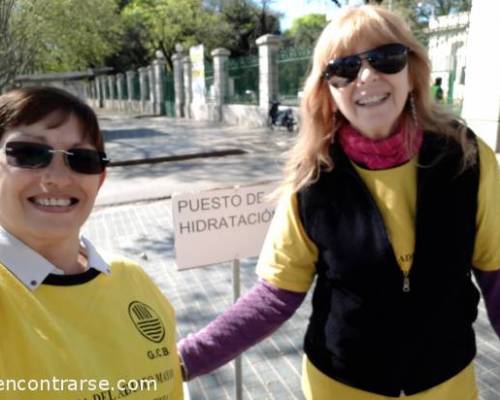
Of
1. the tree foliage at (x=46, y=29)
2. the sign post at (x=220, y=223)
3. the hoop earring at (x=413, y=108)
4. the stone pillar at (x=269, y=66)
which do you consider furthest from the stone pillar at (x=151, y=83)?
the hoop earring at (x=413, y=108)

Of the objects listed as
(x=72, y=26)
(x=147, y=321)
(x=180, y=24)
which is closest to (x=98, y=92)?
(x=180, y=24)

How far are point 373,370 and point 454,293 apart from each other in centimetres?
34

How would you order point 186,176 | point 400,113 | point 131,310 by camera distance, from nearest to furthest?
point 131,310 < point 400,113 < point 186,176

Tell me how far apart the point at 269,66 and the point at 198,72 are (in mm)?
7026

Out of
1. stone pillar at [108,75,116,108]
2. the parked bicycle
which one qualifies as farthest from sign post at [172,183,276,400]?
stone pillar at [108,75,116,108]

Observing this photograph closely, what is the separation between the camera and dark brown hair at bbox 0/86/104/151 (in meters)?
1.21

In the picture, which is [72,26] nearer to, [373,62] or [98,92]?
[373,62]

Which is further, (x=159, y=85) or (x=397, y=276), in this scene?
(x=159, y=85)

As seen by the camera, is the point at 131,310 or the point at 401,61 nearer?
the point at 131,310

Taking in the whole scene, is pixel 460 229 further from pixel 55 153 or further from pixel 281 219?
pixel 55 153

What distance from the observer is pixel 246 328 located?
5.34 feet

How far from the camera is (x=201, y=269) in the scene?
509cm

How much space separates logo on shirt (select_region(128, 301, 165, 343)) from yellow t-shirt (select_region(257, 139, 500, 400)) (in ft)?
1.34

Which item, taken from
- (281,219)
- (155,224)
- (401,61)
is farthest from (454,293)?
(155,224)
